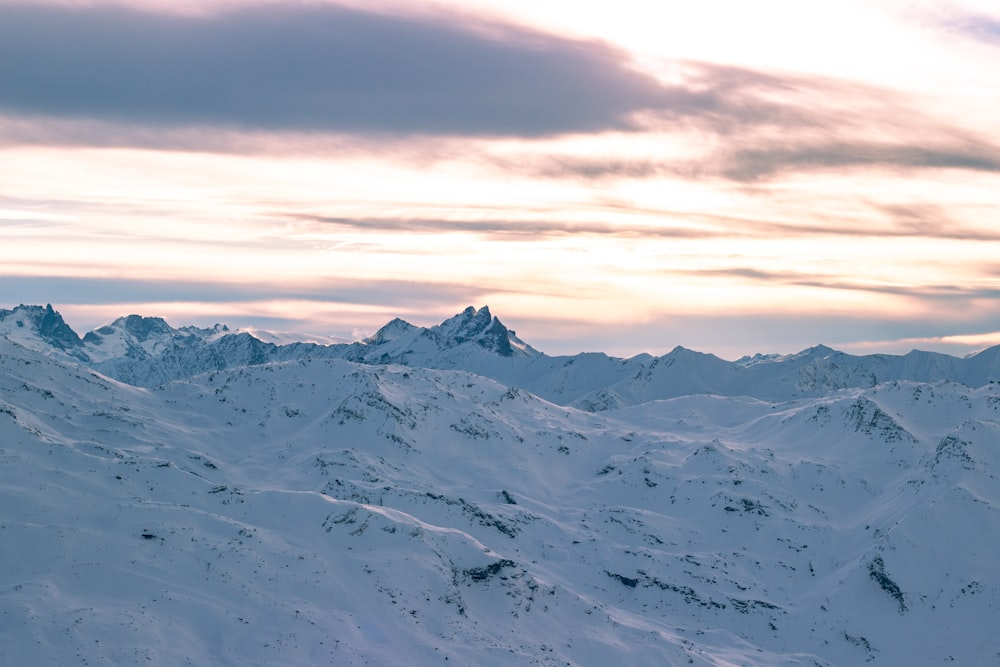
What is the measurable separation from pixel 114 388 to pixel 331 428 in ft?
117

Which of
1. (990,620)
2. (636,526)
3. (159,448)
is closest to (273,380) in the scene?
(159,448)

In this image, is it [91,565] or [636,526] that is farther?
[636,526]

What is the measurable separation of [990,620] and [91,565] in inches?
3516

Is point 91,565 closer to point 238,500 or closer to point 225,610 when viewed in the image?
point 225,610

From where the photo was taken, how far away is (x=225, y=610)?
7825 cm

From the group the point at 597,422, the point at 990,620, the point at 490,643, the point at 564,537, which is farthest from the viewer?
the point at 597,422

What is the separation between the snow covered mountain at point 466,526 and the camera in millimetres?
79688

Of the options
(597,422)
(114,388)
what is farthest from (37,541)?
A: (597,422)

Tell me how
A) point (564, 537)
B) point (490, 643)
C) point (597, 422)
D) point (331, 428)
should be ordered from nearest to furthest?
point (490, 643) → point (564, 537) → point (331, 428) → point (597, 422)

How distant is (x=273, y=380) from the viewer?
16712cm

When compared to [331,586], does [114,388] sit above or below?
above

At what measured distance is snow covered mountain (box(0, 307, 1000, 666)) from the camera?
79688mm

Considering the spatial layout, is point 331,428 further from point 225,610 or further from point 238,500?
point 225,610

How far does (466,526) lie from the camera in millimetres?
114812
